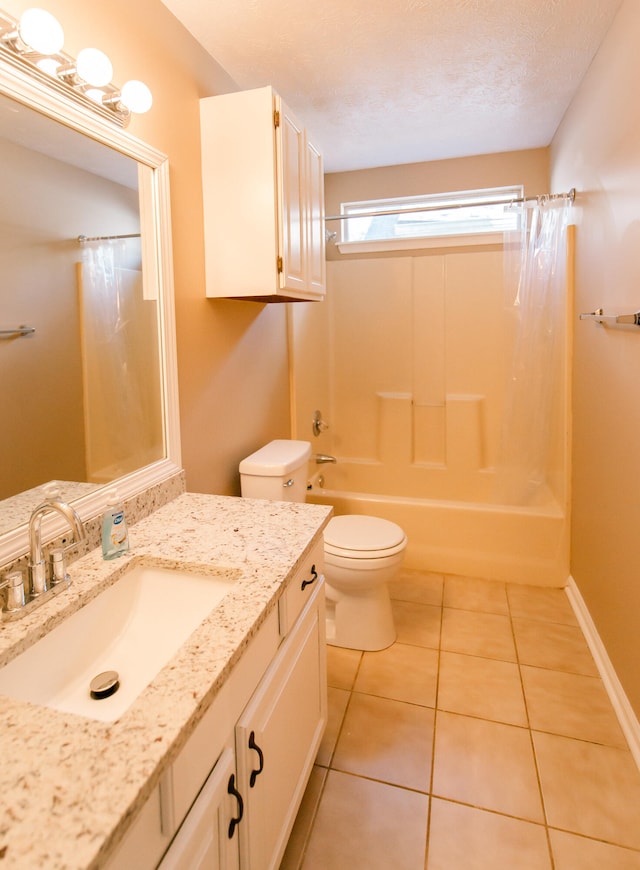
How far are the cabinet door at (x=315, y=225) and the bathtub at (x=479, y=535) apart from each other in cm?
116

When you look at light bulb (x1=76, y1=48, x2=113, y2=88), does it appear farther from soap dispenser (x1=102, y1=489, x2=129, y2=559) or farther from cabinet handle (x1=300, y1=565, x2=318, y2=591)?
cabinet handle (x1=300, y1=565, x2=318, y2=591)

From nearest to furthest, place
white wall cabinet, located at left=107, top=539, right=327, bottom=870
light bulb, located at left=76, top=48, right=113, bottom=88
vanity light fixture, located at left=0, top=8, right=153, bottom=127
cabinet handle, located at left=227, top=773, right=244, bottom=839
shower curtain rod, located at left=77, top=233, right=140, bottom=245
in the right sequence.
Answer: white wall cabinet, located at left=107, top=539, right=327, bottom=870 → cabinet handle, located at left=227, top=773, right=244, bottom=839 → vanity light fixture, located at left=0, top=8, right=153, bottom=127 → light bulb, located at left=76, top=48, right=113, bottom=88 → shower curtain rod, located at left=77, top=233, right=140, bottom=245

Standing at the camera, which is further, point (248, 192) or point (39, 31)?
point (248, 192)

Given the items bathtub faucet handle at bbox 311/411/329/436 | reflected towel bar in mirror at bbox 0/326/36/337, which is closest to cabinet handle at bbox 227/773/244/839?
reflected towel bar in mirror at bbox 0/326/36/337

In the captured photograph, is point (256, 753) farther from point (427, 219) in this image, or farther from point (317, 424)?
point (427, 219)

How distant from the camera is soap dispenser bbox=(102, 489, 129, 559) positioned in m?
1.18

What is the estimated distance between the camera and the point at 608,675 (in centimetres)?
188

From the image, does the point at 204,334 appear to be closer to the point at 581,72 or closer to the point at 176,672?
the point at 176,672

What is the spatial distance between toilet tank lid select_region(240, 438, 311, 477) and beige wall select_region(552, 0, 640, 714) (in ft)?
3.94

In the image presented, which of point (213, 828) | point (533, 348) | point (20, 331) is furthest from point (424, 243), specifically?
point (213, 828)

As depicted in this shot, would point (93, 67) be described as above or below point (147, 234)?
above

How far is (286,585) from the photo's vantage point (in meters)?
1.10

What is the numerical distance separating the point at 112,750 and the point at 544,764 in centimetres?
147

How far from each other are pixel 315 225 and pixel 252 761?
1946mm
